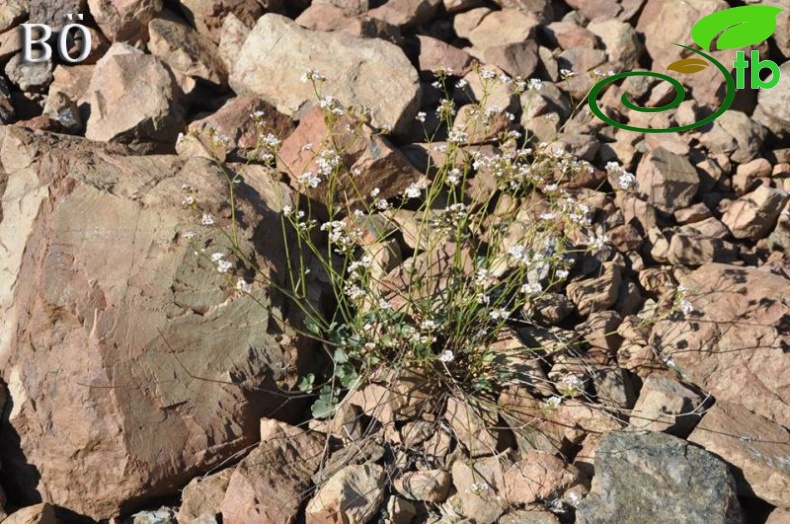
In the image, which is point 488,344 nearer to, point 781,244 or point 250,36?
point 781,244

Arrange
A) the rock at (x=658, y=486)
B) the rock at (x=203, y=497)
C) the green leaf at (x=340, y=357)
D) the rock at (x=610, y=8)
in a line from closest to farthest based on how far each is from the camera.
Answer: the rock at (x=658, y=486) < the rock at (x=203, y=497) < the green leaf at (x=340, y=357) < the rock at (x=610, y=8)

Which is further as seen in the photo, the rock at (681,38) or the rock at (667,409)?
the rock at (681,38)

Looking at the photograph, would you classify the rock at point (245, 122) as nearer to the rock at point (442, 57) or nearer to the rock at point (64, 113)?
the rock at point (64, 113)

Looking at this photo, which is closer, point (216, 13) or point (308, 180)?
point (308, 180)

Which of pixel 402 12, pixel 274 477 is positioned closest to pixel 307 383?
pixel 274 477

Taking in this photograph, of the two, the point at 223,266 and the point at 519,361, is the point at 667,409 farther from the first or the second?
the point at 223,266

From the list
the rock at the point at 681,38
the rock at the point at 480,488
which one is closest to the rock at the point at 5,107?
the rock at the point at 480,488

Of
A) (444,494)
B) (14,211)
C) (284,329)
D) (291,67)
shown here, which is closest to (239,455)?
(284,329)
